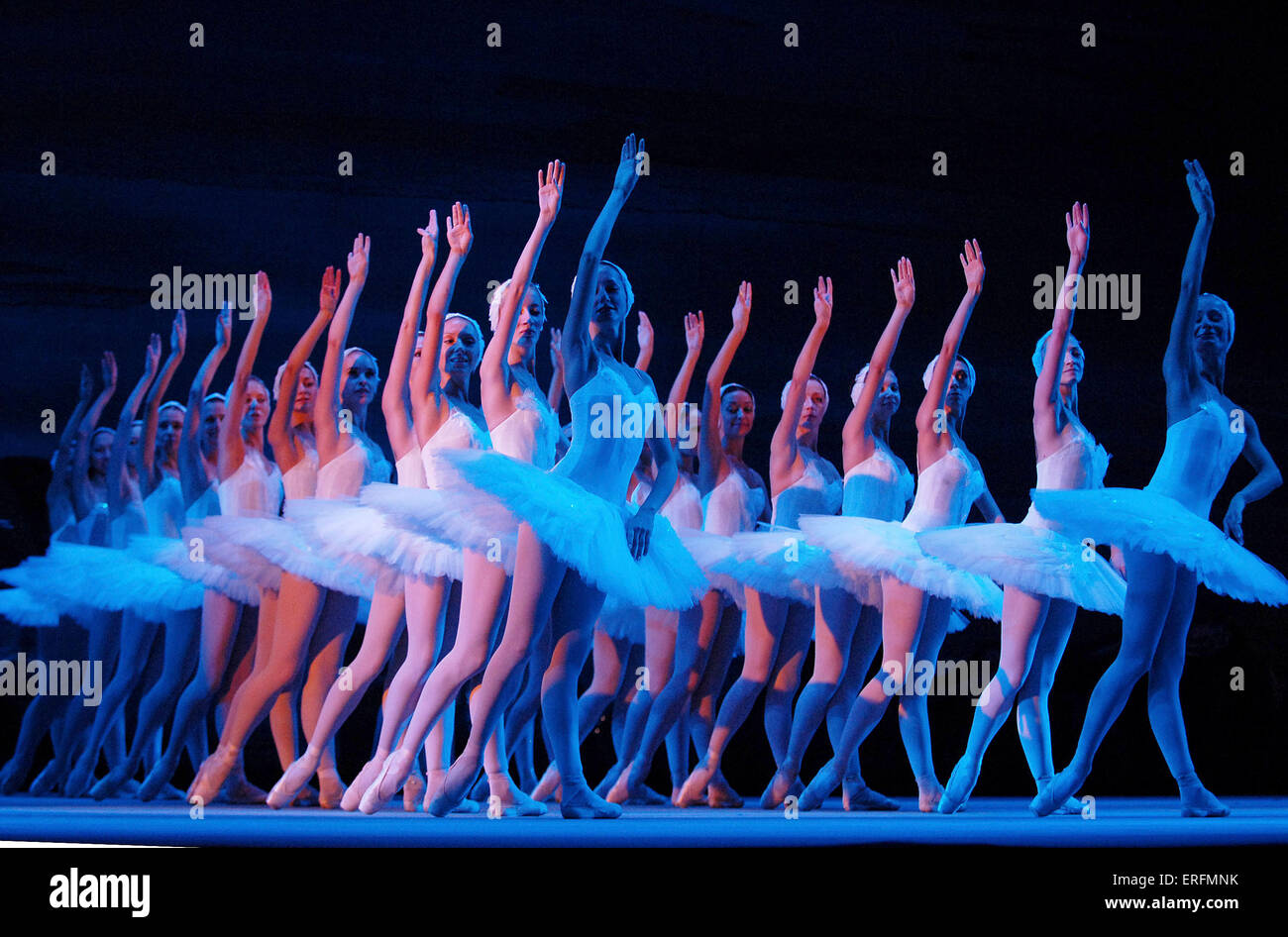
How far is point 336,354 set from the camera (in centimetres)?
518

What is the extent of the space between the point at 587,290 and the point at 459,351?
760mm

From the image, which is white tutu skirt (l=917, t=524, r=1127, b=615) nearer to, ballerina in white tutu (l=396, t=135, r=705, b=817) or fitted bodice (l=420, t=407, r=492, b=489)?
ballerina in white tutu (l=396, t=135, r=705, b=817)

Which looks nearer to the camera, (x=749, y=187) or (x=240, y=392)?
(x=240, y=392)

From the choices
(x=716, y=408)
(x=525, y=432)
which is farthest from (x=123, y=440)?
(x=716, y=408)

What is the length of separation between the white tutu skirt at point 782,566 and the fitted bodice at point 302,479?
5.31 ft

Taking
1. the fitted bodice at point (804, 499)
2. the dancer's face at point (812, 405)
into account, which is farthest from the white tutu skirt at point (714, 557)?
the dancer's face at point (812, 405)

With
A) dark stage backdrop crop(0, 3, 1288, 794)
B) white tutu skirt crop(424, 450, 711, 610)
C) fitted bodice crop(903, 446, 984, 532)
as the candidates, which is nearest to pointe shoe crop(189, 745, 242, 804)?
white tutu skirt crop(424, 450, 711, 610)

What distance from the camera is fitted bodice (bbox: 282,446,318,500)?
18.3 feet

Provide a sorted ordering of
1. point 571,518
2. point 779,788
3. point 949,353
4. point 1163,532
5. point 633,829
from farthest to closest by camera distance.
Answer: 1. point 779,788
2. point 949,353
3. point 1163,532
4. point 571,518
5. point 633,829

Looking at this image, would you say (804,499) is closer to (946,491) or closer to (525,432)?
(946,491)

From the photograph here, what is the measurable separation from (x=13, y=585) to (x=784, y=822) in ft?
A: 11.7

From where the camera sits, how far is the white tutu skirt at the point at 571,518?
420 cm

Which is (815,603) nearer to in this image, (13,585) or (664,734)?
(664,734)
